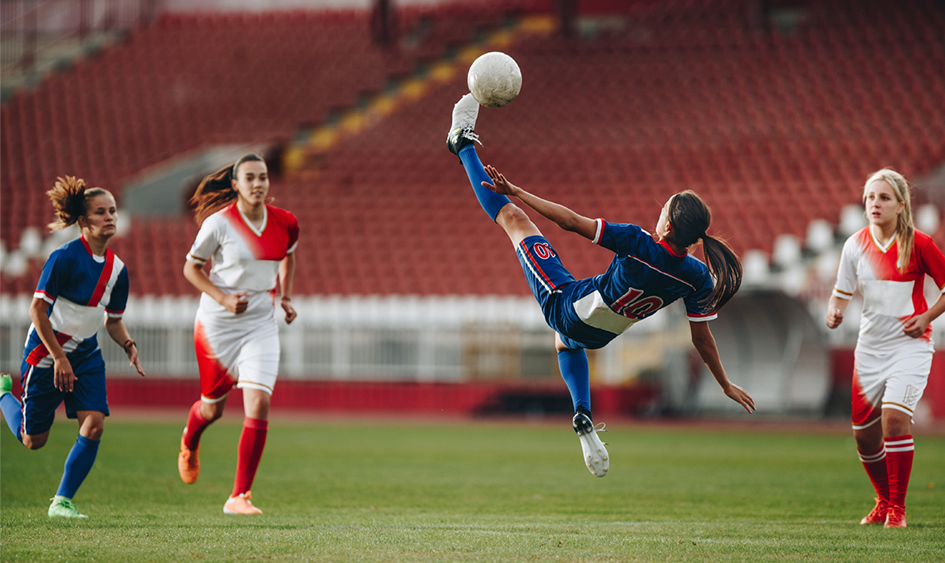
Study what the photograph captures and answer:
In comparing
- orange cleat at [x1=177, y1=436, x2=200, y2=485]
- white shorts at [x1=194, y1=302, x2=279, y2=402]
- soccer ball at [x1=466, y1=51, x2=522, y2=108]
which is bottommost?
orange cleat at [x1=177, y1=436, x2=200, y2=485]

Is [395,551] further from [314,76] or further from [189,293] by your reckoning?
[314,76]

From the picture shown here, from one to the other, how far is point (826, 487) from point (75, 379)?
6611mm

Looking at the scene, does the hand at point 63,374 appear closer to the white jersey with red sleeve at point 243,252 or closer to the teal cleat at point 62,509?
the teal cleat at point 62,509

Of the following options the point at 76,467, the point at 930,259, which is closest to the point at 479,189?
the point at 930,259

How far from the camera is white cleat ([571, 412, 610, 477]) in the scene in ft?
20.5

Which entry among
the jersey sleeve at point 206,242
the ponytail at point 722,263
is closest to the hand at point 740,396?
the ponytail at point 722,263

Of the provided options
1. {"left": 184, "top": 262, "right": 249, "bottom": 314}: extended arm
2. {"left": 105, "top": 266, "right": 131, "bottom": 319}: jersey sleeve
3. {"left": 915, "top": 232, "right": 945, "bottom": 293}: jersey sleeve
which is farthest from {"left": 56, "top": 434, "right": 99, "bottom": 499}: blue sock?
{"left": 915, "top": 232, "right": 945, "bottom": 293}: jersey sleeve

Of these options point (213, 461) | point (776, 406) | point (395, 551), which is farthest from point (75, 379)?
point (776, 406)

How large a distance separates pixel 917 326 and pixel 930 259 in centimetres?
50

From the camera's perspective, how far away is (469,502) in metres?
8.10

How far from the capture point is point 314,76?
1188 inches

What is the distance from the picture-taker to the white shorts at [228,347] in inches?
284

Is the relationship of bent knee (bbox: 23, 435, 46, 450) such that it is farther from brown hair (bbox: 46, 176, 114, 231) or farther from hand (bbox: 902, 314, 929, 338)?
hand (bbox: 902, 314, 929, 338)

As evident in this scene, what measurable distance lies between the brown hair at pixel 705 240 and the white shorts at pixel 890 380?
4.59 feet
